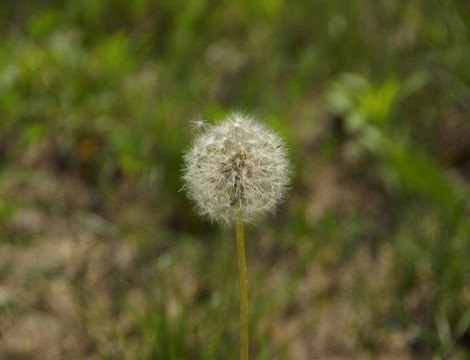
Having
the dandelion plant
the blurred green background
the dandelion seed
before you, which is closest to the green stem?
the dandelion plant

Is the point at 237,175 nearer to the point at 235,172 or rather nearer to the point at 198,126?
the point at 235,172

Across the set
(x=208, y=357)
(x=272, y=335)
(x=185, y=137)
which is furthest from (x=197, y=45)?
(x=208, y=357)

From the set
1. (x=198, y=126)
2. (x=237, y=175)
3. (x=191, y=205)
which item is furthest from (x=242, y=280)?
(x=191, y=205)

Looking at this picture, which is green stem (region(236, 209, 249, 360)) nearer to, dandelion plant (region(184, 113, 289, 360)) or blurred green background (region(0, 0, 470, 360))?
dandelion plant (region(184, 113, 289, 360))

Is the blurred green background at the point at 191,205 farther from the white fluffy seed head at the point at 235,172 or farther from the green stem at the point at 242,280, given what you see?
the white fluffy seed head at the point at 235,172

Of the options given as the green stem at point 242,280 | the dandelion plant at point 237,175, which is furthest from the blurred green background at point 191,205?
the dandelion plant at point 237,175
